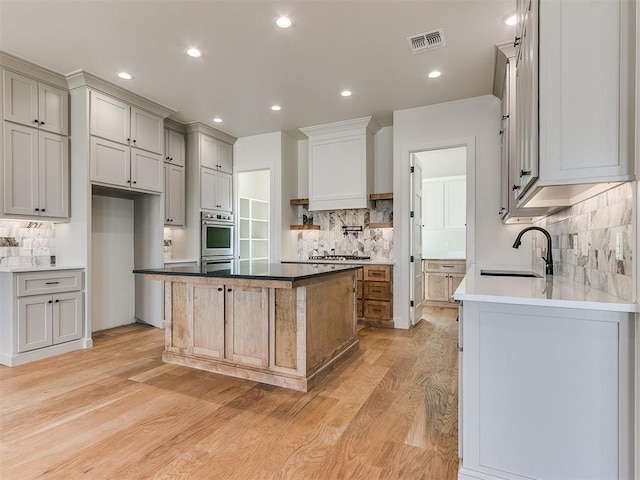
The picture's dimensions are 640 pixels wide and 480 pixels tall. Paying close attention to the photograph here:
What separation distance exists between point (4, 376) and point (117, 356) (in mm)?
850

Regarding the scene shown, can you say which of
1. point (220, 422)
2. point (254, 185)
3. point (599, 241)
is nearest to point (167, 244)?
point (254, 185)

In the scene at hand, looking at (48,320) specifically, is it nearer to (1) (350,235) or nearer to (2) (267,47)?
(2) (267,47)

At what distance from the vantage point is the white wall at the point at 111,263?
14.6ft

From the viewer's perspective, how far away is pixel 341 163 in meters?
5.18

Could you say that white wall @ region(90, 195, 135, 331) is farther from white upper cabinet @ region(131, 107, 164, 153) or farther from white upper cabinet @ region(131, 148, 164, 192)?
white upper cabinet @ region(131, 107, 164, 153)

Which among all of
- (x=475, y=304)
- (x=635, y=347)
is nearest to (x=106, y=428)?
(x=475, y=304)

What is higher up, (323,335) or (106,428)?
(323,335)

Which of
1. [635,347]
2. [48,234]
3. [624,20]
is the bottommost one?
[635,347]

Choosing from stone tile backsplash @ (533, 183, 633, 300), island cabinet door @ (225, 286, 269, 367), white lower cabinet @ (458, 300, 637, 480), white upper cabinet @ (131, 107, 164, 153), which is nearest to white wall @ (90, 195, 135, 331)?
white upper cabinet @ (131, 107, 164, 153)

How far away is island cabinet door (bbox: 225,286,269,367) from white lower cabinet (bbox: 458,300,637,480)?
1655mm

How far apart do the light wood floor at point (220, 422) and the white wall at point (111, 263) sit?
4.23ft

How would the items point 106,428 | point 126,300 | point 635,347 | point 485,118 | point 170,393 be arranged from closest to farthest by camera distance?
point 635,347
point 106,428
point 170,393
point 485,118
point 126,300

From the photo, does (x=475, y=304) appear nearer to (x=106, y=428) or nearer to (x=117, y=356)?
(x=106, y=428)

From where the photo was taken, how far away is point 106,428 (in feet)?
6.89
